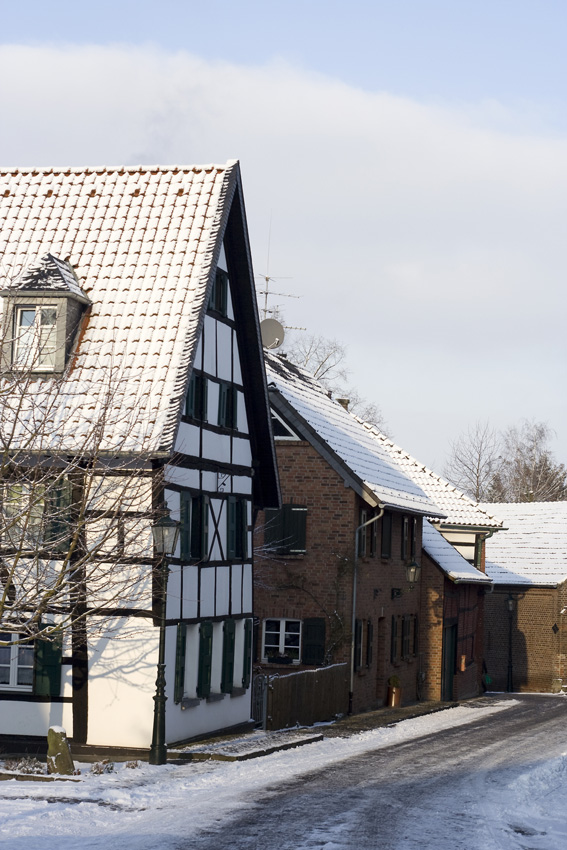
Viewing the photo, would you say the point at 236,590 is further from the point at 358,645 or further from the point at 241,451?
the point at 358,645

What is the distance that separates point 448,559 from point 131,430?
2107cm

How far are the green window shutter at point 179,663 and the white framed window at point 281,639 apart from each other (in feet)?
29.1

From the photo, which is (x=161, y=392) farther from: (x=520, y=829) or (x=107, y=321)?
(x=520, y=829)

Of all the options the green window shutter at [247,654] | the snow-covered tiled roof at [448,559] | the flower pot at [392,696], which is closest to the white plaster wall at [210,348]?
the green window shutter at [247,654]

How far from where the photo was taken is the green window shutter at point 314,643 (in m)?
30.0

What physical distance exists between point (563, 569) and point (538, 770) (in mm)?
28526

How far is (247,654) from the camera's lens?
82.9ft

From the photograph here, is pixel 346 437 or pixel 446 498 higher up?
pixel 346 437

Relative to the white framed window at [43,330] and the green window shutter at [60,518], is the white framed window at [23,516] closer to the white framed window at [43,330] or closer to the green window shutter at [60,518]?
the green window shutter at [60,518]

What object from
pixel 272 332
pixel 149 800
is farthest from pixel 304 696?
pixel 149 800

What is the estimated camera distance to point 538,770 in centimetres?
2041

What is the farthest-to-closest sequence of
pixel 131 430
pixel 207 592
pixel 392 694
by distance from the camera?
1. pixel 392 694
2. pixel 207 592
3. pixel 131 430

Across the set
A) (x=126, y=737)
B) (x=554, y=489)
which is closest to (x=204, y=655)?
(x=126, y=737)

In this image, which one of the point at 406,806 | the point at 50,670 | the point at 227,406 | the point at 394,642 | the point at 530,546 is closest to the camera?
the point at 406,806
